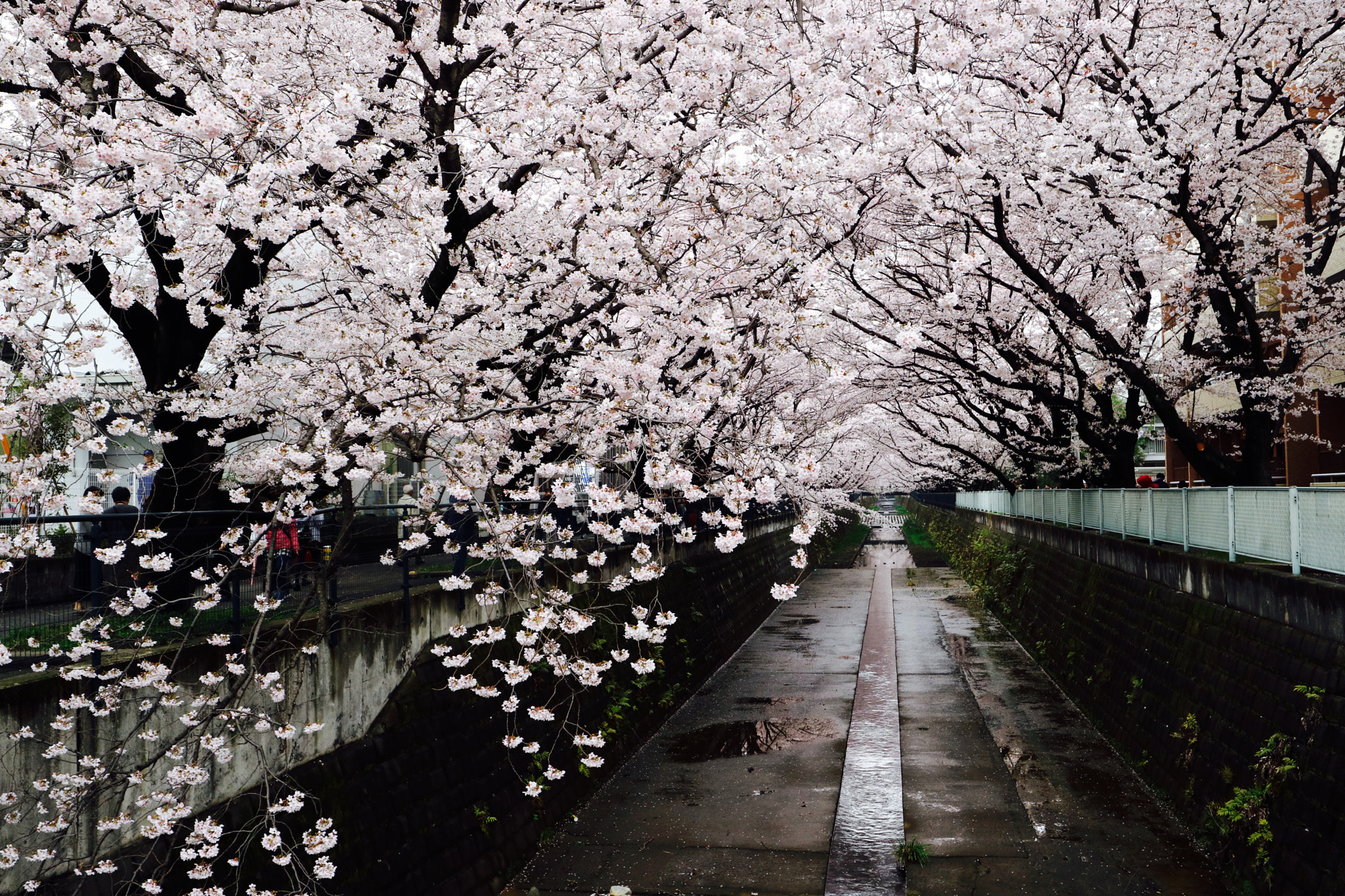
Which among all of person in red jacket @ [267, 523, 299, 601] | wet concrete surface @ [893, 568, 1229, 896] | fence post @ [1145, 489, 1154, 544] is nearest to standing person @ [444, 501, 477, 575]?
person in red jacket @ [267, 523, 299, 601]

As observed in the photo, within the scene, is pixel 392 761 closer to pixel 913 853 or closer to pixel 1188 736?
pixel 913 853

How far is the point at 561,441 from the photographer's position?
11945mm

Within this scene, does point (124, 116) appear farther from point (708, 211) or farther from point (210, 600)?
point (708, 211)

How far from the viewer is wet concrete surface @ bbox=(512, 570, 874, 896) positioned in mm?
9812

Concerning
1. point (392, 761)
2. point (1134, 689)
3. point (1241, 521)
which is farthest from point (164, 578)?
point (1134, 689)

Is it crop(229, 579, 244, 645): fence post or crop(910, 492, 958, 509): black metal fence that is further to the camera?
crop(910, 492, 958, 509): black metal fence

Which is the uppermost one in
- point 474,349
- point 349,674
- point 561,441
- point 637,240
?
point 637,240

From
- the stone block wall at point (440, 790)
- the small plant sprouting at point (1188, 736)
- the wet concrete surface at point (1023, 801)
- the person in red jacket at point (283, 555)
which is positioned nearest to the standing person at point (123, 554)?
the person in red jacket at point (283, 555)

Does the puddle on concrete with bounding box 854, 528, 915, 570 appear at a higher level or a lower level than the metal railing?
lower

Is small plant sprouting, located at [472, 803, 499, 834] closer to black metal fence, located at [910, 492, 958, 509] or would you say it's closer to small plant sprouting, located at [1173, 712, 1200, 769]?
small plant sprouting, located at [1173, 712, 1200, 769]

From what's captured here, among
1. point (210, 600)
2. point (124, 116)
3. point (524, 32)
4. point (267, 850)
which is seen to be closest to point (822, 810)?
point (267, 850)

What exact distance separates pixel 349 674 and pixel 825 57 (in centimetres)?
779

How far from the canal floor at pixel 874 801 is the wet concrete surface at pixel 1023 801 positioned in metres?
0.03

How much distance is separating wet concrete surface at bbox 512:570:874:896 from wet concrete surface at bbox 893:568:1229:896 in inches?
47.1
